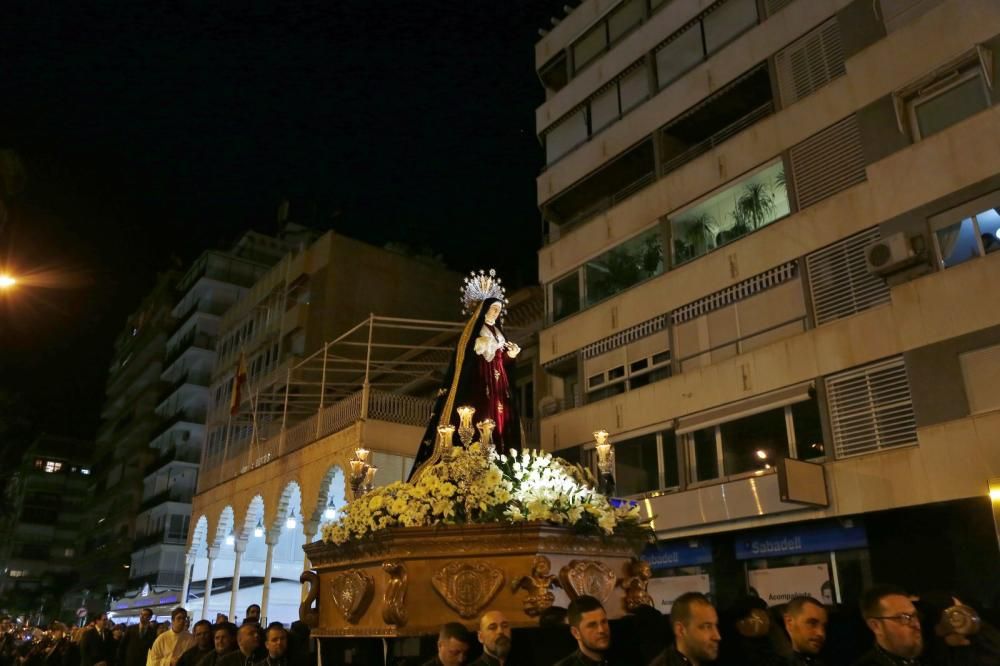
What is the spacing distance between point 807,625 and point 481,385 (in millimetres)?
4253

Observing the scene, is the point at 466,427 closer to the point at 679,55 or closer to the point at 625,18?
the point at 679,55

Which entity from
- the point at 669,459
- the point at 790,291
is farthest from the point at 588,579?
the point at 669,459

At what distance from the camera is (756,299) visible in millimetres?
16016

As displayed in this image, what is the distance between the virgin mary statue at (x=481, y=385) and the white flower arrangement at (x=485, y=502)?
123 cm

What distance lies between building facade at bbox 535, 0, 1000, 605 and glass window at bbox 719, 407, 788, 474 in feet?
0.15

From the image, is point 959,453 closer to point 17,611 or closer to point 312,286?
point 312,286

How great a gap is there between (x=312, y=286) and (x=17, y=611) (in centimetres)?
5467

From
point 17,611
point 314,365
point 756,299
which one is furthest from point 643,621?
point 17,611

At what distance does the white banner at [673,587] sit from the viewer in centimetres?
1617

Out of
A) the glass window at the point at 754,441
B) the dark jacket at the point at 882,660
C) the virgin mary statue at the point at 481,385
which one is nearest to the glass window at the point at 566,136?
the glass window at the point at 754,441

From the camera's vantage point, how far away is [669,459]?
17.2 m

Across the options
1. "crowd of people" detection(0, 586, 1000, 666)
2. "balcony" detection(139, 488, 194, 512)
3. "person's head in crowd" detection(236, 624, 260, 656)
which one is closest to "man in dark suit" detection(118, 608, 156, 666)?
"person's head in crowd" detection(236, 624, 260, 656)

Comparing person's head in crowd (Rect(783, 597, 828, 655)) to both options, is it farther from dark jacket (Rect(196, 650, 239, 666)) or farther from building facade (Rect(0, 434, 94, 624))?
building facade (Rect(0, 434, 94, 624))

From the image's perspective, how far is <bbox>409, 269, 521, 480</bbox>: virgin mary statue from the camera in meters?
7.34
